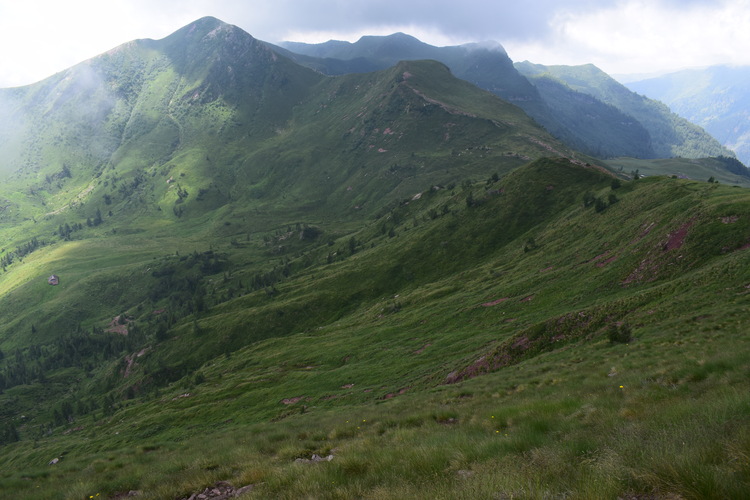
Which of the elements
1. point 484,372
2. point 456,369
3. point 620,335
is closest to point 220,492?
point 484,372

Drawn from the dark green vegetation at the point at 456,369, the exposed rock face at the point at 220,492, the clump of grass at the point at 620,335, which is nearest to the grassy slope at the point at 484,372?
the dark green vegetation at the point at 456,369

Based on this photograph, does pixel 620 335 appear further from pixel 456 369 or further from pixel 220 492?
pixel 220 492

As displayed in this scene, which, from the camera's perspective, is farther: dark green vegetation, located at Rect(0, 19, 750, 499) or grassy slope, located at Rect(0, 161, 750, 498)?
dark green vegetation, located at Rect(0, 19, 750, 499)

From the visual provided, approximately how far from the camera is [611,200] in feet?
296

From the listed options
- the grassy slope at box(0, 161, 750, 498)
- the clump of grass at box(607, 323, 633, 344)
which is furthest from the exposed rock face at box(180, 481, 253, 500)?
the clump of grass at box(607, 323, 633, 344)

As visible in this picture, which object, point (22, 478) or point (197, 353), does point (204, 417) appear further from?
point (197, 353)

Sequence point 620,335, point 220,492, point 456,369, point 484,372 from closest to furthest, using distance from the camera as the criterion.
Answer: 1. point 220,492
2. point 620,335
3. point 484,372
4. point 456,369

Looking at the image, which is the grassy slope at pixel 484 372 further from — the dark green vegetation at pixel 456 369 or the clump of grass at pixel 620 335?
the clump of grass at pixel 620 335

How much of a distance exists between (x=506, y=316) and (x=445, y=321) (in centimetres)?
1296

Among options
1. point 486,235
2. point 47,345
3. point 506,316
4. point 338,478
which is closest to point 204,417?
point 506,316

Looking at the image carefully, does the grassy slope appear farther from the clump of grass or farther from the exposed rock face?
the clump of grass

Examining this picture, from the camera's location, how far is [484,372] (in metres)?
41.4

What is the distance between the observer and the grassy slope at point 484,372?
28.9 feet

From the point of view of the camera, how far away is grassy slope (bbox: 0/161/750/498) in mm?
8805
